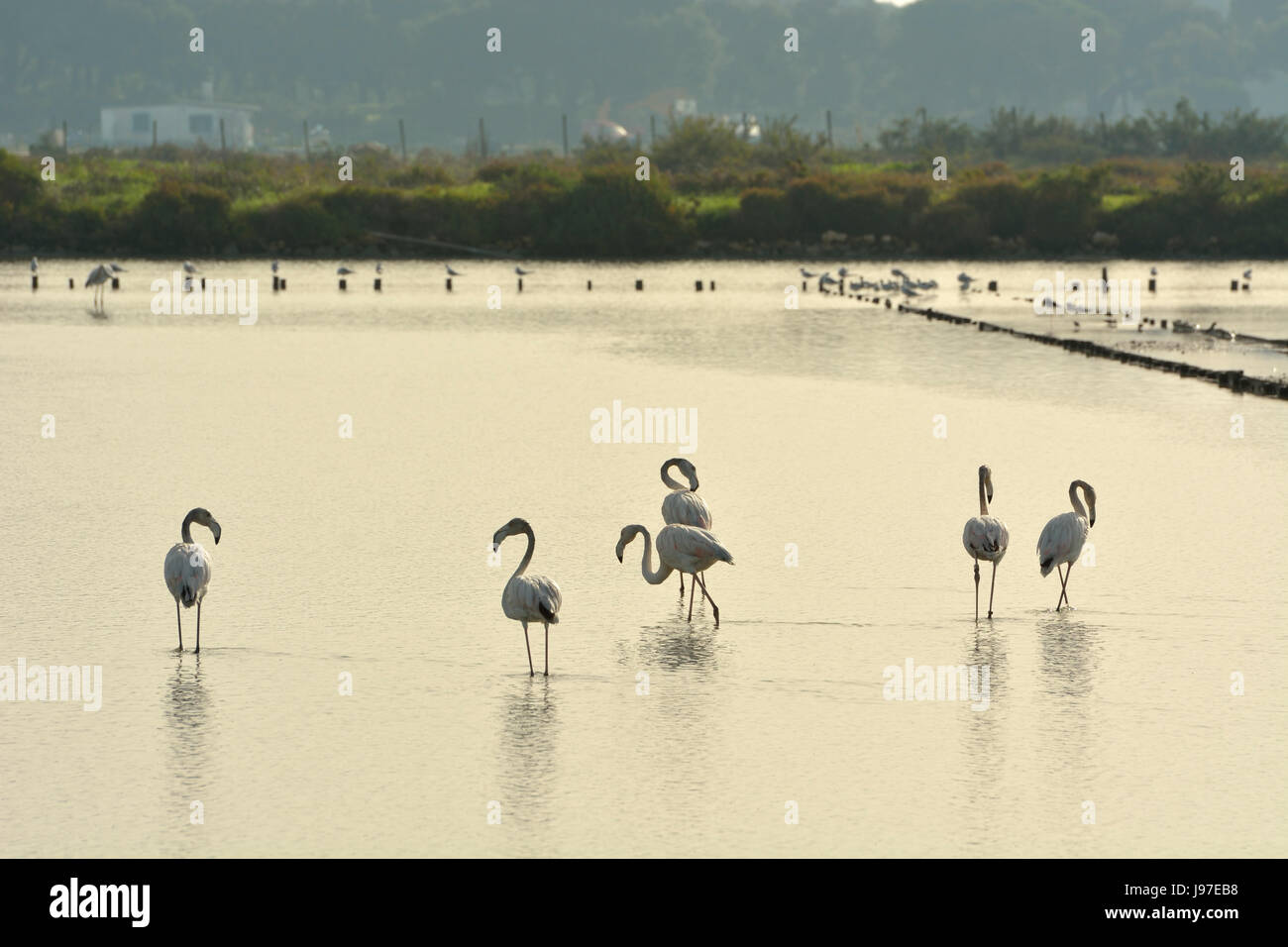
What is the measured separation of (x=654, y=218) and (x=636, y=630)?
2345 inches

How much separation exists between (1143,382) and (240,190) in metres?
56.3

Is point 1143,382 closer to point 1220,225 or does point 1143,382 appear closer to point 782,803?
point 782,803

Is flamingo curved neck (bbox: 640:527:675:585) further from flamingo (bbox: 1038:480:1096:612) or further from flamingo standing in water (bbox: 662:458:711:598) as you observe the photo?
flamingo (bbox: 1038:480:1096:612)

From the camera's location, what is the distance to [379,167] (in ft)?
283

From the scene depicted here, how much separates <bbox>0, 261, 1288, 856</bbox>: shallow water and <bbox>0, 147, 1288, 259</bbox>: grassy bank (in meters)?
44.3

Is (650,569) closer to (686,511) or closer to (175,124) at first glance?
(686,511)

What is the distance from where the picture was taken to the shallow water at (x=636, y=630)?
26.0 ft

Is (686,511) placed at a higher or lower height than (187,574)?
higher

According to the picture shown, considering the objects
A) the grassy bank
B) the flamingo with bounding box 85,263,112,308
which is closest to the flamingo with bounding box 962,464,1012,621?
A: the flamingo with bounding box 85,263,112,308

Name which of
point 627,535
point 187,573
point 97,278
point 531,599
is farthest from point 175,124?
point 531,599

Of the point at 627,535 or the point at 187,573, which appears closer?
the point at 187,573

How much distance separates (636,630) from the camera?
36.7 feet

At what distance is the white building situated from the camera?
165750mm

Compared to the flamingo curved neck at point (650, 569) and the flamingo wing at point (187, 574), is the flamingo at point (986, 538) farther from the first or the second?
the flamingo wing at point (187, 574)
